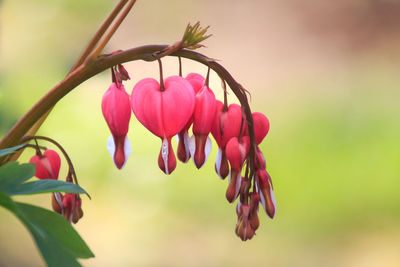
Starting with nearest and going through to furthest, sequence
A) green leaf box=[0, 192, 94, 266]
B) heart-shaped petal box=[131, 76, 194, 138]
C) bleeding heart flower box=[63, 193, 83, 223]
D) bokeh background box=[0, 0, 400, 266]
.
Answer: green leaf box=[0, 192, 94, 266] → heart-shaped petal box=[131, 76, 194, 138] → bleeding heart flower box=[63, 193, 83, 223] → bokeh background box=[0, 0, 400, 266]

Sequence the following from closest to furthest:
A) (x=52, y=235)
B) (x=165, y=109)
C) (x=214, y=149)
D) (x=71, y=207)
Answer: (x=52, y=235)
(x=165, y=109)
(x=71, y=207)
(x=214, y=149)

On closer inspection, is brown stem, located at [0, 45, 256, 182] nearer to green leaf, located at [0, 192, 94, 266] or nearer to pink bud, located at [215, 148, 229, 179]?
pink bud, located at [215, 148, 229, 179]

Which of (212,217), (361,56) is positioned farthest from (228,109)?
(361,56)

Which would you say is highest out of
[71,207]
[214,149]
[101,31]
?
[101,31]

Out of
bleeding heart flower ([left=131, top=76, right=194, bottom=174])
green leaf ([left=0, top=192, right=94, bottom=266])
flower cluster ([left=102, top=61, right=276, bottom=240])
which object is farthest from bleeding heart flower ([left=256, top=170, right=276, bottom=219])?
green leaf ([left=0, top=192, right=94, bottom=266])

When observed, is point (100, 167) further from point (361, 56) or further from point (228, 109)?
point (228, 109)

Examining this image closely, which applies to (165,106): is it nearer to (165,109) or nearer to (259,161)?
(165,109)

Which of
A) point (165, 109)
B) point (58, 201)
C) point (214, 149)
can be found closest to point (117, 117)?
point (165, 109)

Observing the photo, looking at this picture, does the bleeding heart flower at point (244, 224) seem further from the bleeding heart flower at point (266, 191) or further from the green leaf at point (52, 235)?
the green leaf at point (52, 235)

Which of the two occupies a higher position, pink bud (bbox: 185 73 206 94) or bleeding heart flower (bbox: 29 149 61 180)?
pink bud (bbox: 185 73 206 94)
